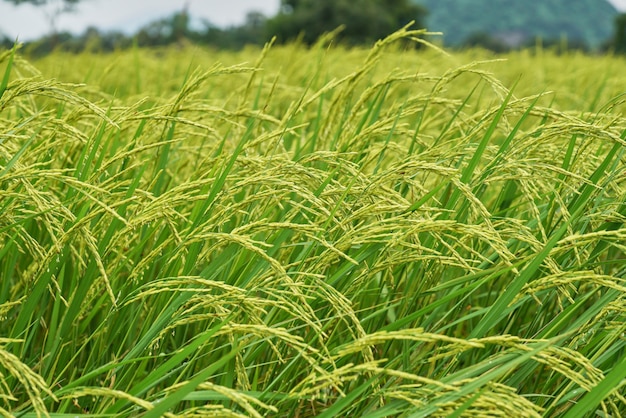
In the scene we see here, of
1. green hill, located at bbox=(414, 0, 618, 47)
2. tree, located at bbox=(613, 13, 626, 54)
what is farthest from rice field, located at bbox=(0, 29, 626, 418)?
green hill, located at bbox=(414, 0, 618, 47)

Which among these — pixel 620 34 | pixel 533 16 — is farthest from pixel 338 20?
pixel 533 16

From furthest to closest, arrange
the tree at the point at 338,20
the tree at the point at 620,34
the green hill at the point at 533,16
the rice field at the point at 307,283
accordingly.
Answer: the green hill at the point at 533,16 → the tree at the point at 338,20 → the tree at the point at 620,34 → the rice field at the point at 307,283

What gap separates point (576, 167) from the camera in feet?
5.95

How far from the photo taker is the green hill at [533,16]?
10900 cm

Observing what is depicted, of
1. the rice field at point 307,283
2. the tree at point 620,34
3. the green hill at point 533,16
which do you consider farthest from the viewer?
the green hill at point 533,16

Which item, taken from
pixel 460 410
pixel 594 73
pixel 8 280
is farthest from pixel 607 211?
pixel 594 73

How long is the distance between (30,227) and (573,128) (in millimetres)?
1424

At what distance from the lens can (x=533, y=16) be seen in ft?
380

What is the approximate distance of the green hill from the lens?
10900 cm

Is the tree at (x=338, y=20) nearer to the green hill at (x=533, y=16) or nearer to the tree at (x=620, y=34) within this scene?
the tree at (x=620, y=34)

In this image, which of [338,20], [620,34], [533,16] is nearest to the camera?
[620,34]

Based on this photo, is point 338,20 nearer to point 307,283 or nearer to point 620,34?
point 620,34

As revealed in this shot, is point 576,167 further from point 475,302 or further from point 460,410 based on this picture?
point 460,410

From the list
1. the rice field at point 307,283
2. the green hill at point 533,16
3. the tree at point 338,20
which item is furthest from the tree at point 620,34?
the green hill at point 533,16
